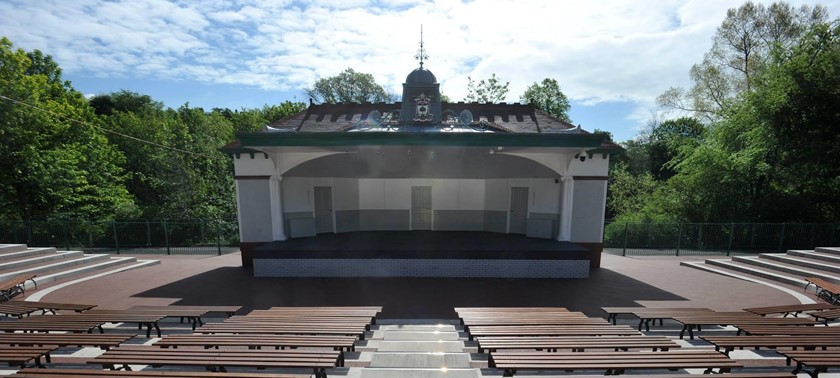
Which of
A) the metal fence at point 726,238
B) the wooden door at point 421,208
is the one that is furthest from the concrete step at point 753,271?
the wooden door at point 421,208

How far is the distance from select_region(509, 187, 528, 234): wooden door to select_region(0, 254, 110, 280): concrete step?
52.6 ft

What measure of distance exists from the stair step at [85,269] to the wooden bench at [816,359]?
1703 cm

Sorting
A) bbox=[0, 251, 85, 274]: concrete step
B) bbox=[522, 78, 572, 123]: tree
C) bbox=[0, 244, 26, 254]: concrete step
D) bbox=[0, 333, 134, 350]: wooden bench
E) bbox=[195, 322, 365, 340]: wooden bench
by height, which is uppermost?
bbox=[522, 78, 572, 123]: tree

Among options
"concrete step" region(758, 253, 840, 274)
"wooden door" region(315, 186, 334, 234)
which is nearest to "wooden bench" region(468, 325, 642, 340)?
"wooden door" region(315, 186, 334, 234)

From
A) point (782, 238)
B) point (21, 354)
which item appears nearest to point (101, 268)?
point (21, 354)

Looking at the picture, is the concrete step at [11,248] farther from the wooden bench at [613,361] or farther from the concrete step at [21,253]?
the wooden bench at [613,361]

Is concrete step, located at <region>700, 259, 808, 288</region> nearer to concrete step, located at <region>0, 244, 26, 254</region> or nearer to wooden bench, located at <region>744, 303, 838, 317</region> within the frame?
wooden bench, located at <region>744, 303, 838, 317</region>

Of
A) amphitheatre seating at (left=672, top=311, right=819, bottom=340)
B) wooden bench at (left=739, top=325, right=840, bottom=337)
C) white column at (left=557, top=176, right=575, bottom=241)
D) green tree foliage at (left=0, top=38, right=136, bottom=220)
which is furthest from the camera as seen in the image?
green tree foliage at (left=0, top=38, right=136, bottom=220)

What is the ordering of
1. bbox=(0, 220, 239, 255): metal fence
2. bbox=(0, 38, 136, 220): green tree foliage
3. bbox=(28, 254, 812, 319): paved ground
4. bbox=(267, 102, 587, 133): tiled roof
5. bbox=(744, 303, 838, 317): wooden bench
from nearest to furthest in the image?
1. bbox=(744, 303, 838, 317): wooden bench
2. bbox=(28, 254, 812, 319): paved ground
3. bbox=(267, 102, 587, 133): tiled roof
4. bbox=(0, 220, 239, 255): metal fence
5. bbox=(0, 38, 136, 220): green tree foliage

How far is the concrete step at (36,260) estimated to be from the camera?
10633 mm

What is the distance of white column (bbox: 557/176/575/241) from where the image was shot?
11.6 meters

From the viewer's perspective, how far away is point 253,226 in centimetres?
1177

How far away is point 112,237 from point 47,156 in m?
7.01

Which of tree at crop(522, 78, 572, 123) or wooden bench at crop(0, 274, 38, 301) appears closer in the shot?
wooden bench at crop(0, 274, 38, 301)
